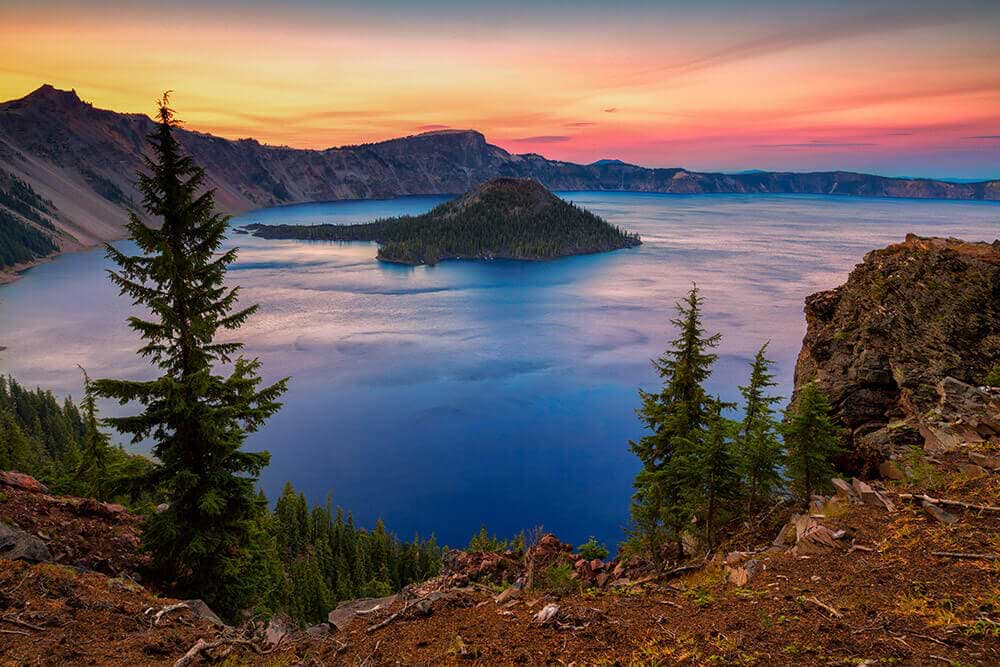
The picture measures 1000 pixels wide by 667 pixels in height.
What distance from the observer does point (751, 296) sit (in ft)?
490

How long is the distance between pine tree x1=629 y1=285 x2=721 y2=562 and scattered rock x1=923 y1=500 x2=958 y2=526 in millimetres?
10677

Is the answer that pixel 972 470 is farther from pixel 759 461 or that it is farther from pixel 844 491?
pixel 759 461

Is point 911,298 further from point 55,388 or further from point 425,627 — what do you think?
point 55,388

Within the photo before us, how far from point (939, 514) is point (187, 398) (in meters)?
20.7

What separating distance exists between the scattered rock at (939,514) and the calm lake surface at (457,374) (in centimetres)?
5341

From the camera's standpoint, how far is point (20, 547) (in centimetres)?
1296

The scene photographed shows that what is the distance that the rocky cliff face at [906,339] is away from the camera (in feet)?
74.9

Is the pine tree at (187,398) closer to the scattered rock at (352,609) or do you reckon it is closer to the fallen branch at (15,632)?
the scattered rock at (352,609)

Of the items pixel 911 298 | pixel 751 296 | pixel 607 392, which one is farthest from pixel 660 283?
pixel 911 298

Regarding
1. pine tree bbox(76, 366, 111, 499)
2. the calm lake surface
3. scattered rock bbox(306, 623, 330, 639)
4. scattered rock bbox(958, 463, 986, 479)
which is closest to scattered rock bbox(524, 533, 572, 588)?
scattered rock bbox(306, 623, 330, 639)

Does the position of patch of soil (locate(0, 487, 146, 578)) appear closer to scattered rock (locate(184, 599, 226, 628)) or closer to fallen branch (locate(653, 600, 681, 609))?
scattered rock (locate(184, 599, 226, 628))

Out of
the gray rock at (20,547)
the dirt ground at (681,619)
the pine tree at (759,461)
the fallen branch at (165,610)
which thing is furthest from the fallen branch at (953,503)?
the gray rock at (20,547)

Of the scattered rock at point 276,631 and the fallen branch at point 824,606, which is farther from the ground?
the fallen branch at point 824,606

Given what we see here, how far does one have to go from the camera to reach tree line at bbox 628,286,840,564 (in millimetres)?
18797
